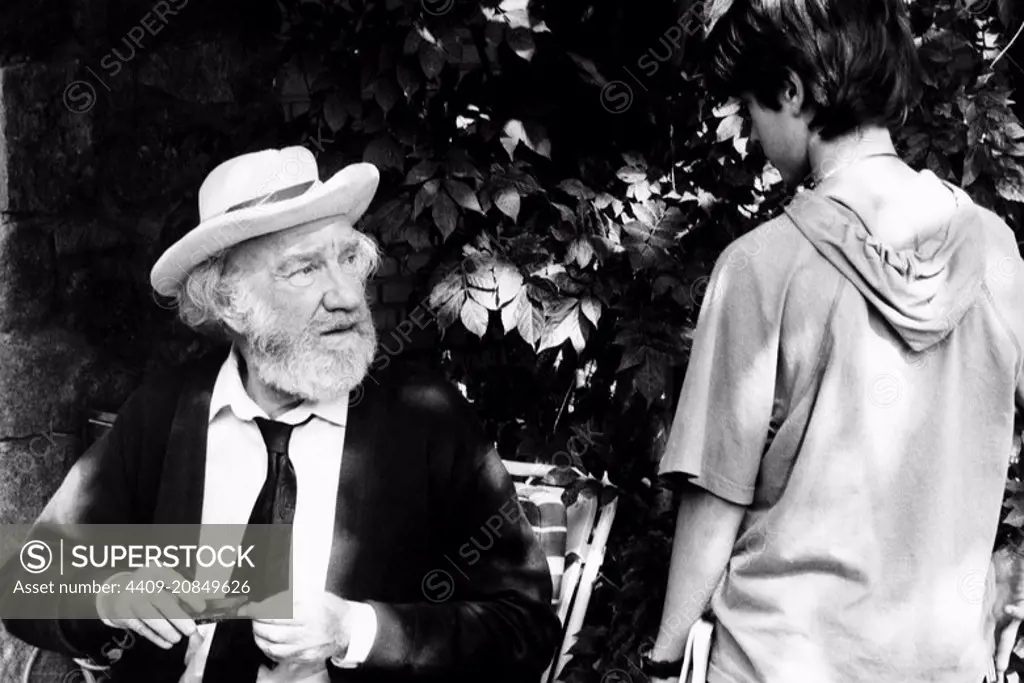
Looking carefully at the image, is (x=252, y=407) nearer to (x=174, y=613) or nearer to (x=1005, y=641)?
(x=174, y=613)

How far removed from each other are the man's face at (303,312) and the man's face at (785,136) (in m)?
0.85

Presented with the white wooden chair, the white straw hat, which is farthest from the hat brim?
the white wooden chair

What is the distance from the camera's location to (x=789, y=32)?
1.97m

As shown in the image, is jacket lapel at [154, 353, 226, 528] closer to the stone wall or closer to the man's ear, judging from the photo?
the stone wall

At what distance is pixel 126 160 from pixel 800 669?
2.33m

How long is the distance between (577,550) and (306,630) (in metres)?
0.77

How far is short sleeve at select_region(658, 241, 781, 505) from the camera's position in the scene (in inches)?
75.6

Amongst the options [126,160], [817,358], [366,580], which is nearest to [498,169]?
[126,160]

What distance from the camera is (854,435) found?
6.19ft

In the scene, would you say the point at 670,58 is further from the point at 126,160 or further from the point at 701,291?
the point at 126,160

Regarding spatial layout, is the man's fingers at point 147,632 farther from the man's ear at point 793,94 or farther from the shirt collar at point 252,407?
the man's ear at point 793,94

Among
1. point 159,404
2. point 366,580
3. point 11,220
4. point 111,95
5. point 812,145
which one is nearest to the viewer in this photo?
point 812,145

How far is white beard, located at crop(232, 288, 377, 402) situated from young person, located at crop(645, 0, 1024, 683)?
0.71 metres

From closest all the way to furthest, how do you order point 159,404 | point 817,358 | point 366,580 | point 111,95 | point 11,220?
point 817,358 → point 366,580 → point 159,404 → point 11,220 → point 111,95
